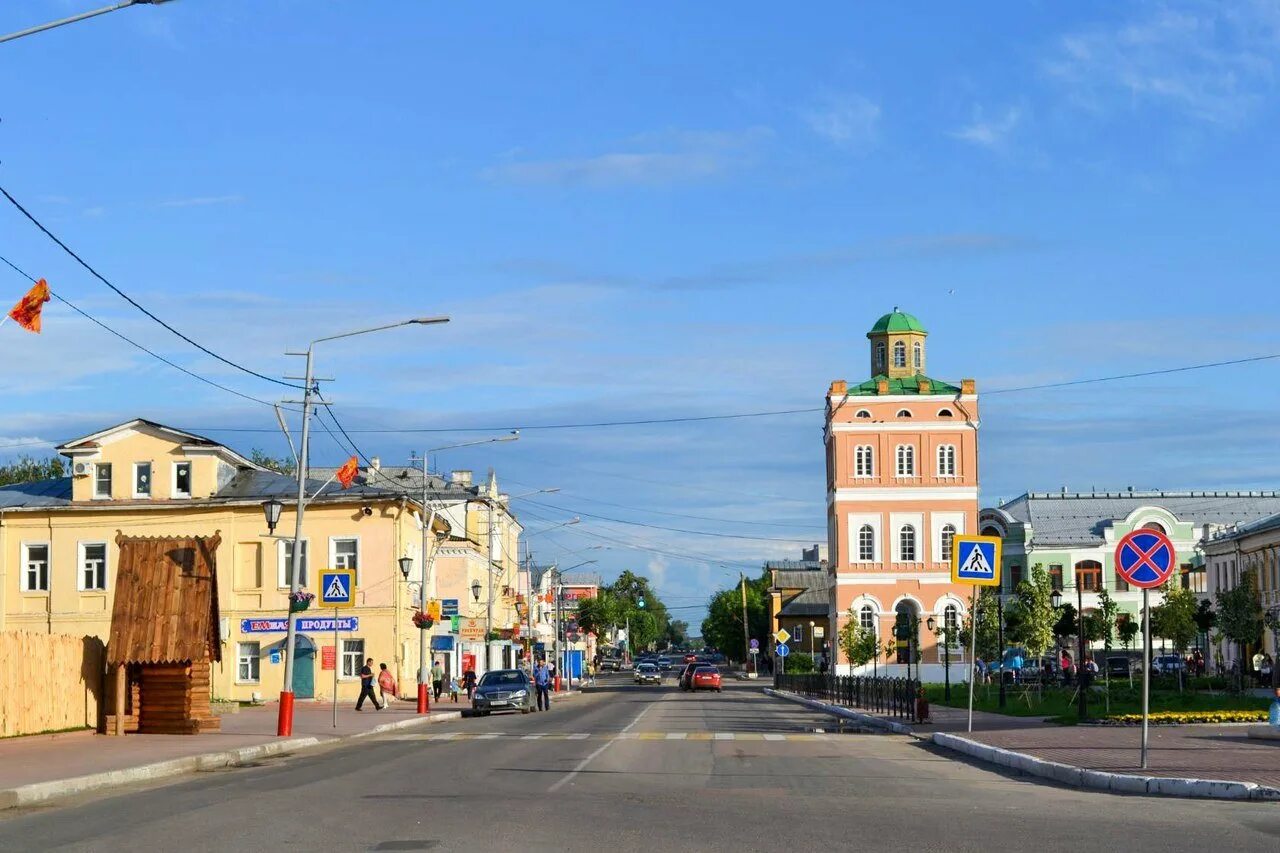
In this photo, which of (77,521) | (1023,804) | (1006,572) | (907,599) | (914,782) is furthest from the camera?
(1006,572)

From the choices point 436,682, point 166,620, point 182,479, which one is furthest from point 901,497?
point 166,620

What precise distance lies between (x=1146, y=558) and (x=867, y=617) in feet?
257

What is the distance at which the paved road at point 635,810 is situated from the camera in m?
13.6

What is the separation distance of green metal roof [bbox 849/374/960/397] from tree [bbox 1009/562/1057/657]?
47458mm

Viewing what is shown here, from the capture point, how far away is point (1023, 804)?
1686cm

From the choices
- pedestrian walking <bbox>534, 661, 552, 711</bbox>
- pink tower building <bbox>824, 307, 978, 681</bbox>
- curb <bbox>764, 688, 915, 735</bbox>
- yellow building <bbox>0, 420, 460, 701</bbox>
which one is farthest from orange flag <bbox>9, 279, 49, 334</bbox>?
pink tower building <bbox>824, 307, 978, 681</bbox>

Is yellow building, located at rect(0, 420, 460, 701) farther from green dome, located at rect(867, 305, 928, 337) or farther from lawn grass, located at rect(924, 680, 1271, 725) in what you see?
green dome, located at rect(867, 305, 928, 337)

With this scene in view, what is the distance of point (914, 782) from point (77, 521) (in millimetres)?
49037

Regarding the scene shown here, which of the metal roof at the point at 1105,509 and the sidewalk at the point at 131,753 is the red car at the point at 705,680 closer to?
the metal roof at the point at 1105,509

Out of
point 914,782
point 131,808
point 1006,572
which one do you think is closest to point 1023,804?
point 914,782

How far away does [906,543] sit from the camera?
320 ft

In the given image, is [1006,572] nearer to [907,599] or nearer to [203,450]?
[907,599]

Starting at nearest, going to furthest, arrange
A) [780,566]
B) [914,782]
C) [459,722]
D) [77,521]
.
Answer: [914,782] < [459,722] < [77,521] < [780,566]

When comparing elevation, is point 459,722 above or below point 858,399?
below
